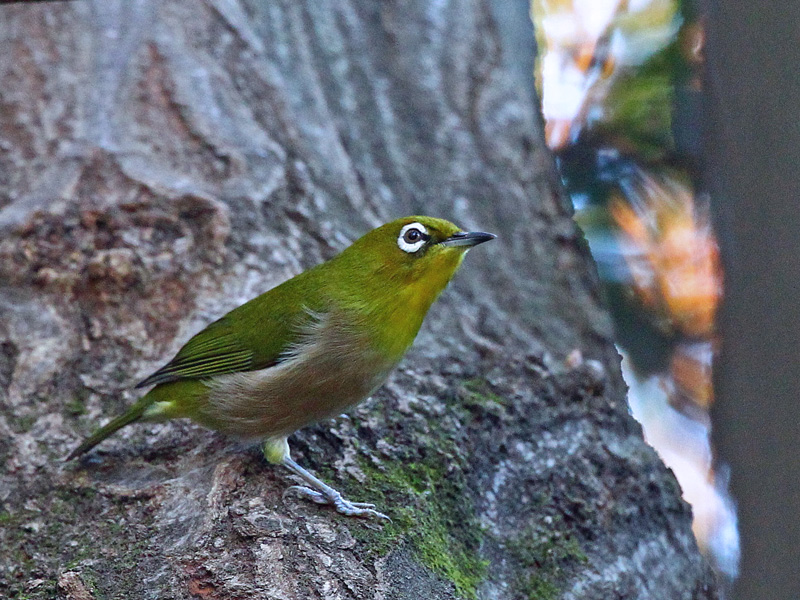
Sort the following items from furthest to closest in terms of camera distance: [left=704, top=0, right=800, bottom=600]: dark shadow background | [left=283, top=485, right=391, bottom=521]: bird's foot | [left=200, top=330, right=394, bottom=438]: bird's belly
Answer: [left=704, top=0, right=800, bottom=600]: dark shadow background
[left=200, top=330, right=394, bottom=438]: bird's belly
[left=283, top=485, right=391, bottom=521]: bird's foot

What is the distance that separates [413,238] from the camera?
3.30 metres

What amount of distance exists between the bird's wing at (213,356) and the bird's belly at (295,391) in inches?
2.2

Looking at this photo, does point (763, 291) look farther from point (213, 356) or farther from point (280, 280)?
point (213, 356)

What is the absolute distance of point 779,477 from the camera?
3.56 metres

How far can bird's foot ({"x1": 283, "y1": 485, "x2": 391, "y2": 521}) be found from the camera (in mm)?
2654

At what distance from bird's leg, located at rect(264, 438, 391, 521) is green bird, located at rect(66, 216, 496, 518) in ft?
0.28

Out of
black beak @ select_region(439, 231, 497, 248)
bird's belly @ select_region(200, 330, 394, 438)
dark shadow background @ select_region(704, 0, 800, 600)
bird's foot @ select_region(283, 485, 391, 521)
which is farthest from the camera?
dark shadow background @ select_region(704, 0, 800, 600)

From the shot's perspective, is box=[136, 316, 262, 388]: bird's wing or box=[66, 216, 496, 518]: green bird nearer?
box=[66, 216, 496, 518]: green bird

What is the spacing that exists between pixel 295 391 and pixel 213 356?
15.7 inches

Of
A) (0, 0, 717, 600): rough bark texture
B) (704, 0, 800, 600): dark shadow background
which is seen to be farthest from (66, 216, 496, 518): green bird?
(704, 0, 800, 600): dark shadow background

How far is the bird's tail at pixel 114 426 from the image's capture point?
10.1 ft

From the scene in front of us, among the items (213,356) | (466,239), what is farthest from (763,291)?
(213,356)

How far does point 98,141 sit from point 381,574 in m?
2.76

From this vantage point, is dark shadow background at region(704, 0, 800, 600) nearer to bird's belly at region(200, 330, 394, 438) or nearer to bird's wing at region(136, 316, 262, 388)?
bird's belly at region(200, 330, 394, 438)
